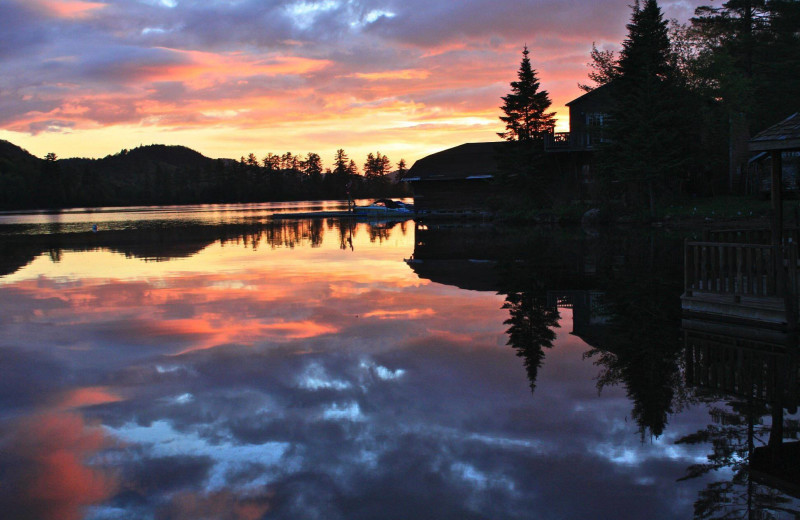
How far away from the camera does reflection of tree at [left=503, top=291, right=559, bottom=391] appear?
34.2ft

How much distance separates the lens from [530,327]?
12812mm

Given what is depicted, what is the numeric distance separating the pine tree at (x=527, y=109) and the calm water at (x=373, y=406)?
35.7 m

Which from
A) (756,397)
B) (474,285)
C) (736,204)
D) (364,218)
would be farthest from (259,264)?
(364,218)

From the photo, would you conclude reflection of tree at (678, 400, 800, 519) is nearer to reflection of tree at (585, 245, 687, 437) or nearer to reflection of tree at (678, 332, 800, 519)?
reflection of tree at (678, 332, 800, 519)

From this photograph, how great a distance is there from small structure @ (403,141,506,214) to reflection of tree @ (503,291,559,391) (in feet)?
137

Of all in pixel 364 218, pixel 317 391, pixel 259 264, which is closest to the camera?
pixel 317 391

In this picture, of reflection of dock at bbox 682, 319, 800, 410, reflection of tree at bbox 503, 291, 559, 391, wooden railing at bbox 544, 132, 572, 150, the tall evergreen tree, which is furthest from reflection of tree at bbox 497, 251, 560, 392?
wooden railing at bbox 544, 132, 572, 150

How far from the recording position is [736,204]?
3922cm

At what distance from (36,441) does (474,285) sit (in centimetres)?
1317

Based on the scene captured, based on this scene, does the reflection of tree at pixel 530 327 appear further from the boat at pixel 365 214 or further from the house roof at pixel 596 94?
the boat at pixel 365 214

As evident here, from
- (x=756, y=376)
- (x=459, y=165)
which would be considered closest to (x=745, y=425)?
(x=756, y=376)

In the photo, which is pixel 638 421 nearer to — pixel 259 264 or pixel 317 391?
pixel 317 391

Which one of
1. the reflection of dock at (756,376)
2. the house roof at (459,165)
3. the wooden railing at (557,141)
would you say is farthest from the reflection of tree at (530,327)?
the house roof at (459,165)

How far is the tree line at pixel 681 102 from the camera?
40.0m
